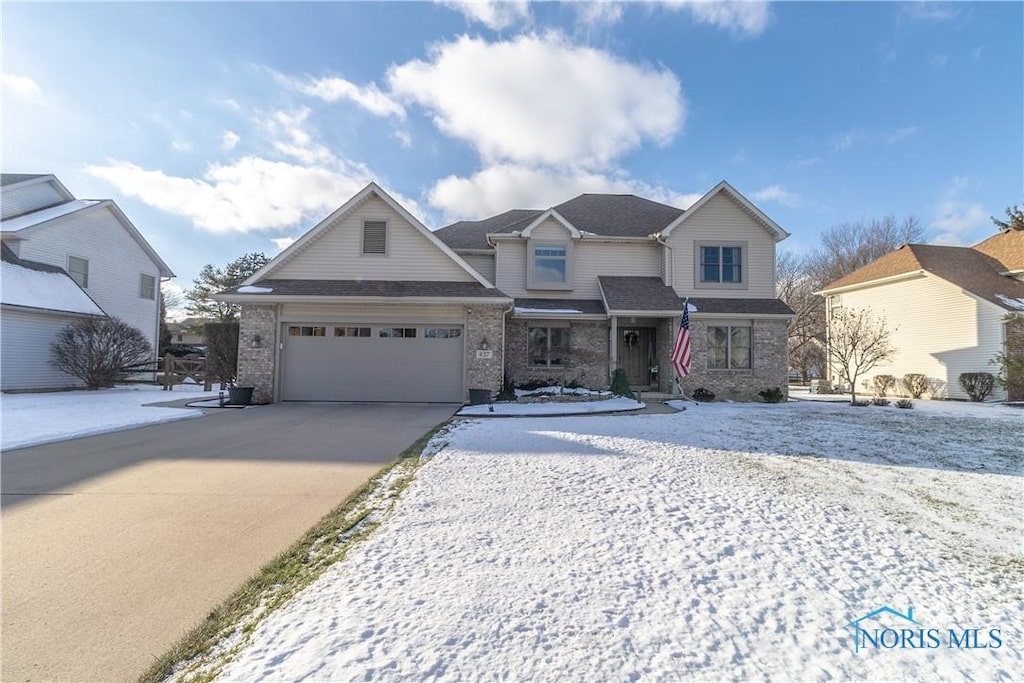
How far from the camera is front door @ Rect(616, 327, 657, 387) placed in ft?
54.1

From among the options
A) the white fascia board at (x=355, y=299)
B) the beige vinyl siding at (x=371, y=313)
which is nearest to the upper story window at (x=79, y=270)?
the white fascia board at (x=355, y=299)

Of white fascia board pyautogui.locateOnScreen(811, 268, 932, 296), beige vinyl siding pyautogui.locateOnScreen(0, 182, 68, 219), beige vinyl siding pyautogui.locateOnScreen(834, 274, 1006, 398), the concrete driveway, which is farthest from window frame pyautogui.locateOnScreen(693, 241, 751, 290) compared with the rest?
beige vinyl siding pyautogui.locateOnScreen(0, 182, 68, 219)

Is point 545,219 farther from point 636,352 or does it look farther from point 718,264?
point 718,264

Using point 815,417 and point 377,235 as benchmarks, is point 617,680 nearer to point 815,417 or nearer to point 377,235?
point 815,417

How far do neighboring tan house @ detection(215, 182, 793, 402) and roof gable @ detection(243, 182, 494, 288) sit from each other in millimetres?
42

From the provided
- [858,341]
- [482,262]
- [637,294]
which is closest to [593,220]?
[637,294]

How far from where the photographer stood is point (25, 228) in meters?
17.0

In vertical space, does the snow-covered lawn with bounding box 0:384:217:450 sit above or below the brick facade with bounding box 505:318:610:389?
below

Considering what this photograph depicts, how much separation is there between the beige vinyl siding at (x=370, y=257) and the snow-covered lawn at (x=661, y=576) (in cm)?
901

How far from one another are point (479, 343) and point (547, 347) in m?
3.21

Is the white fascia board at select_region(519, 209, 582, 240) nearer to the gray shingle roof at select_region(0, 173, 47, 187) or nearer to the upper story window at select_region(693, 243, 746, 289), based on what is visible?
the upper story window at select_region(693, 243, 746, 289)

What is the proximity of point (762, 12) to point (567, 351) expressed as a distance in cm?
1013

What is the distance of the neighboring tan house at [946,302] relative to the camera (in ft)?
51.2

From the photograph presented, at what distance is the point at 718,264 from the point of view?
16.2 metres
